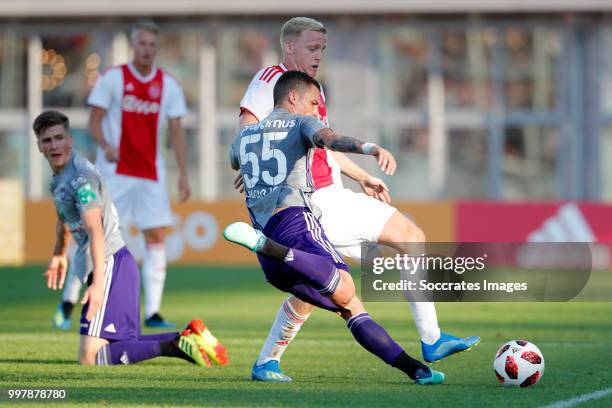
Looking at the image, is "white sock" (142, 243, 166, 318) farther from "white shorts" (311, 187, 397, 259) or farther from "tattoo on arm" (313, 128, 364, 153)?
"tattoo on arm" (313, 128, 364, 153)

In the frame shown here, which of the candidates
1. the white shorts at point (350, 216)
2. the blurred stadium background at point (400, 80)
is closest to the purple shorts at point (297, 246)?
the white shorts at point (350, 216)

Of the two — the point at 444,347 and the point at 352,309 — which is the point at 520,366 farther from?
the point at 352,309

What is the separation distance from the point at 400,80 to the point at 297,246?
2192 centimetres

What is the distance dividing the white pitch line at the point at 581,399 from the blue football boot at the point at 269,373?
162 centimetres

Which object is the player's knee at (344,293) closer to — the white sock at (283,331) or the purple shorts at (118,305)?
the white sock at (283,331)

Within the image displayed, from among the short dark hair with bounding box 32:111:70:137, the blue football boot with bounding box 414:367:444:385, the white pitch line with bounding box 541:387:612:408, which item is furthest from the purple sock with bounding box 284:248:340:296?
the short dark hair with bounding box 32:111:70:137

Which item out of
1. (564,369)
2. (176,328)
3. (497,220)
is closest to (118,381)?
(564,369)

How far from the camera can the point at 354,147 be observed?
6020mm

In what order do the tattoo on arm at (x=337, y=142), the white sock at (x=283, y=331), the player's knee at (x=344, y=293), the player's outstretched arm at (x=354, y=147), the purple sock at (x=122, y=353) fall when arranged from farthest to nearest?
the purple sock at (x=122, y=353), the white sock at (x=283, y=331), the player's knee at (x=344, y=293), the tattoo on arm at (x=337, y=142), the player's outstretched arm at (x=354, y=147)

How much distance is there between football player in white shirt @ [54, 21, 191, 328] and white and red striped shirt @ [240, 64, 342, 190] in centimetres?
354

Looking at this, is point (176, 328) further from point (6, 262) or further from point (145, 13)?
point (145, 13)

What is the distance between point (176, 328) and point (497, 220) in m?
10.9

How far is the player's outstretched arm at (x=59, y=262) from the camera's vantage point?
7980 millimetres

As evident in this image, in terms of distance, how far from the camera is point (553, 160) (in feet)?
92.4
